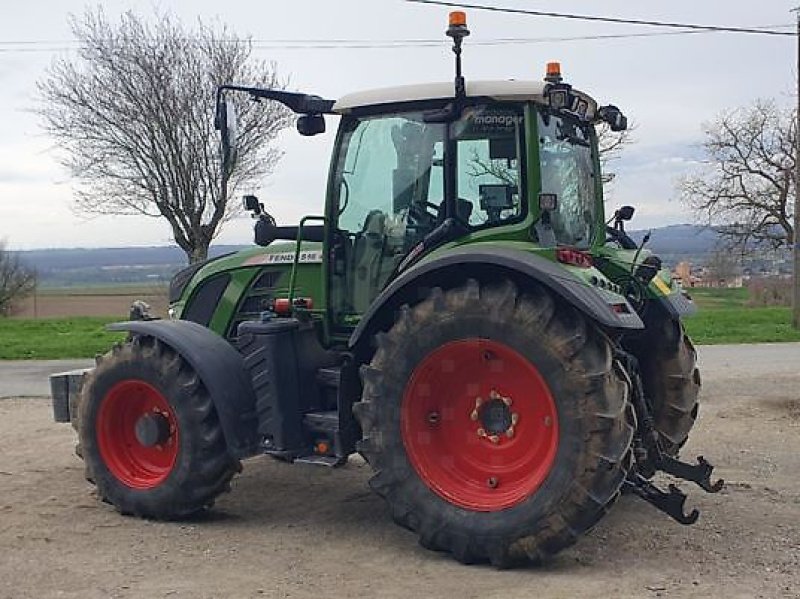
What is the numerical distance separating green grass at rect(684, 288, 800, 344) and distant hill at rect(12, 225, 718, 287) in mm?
1353

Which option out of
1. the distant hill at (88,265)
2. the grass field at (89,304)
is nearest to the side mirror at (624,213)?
the grass field at (89,304)

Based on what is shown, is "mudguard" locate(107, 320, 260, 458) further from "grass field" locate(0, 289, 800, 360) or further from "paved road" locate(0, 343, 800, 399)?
"grass field" locate(0, 289, 800, 360)

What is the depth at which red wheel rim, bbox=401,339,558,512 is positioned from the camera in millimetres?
5527

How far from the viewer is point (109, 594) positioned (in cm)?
504

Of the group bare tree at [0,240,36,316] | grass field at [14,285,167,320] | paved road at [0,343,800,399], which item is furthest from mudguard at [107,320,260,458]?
bare tree at [0,240,36,316]

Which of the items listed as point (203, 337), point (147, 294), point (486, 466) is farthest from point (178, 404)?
point (147, 294)

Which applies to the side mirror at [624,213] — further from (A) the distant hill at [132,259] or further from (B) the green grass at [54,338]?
(B) the green grass at [54,338]

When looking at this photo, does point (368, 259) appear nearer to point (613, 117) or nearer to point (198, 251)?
point (613, 117)

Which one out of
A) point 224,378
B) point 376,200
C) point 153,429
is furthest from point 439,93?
point 153,429

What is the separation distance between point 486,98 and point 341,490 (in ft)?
9.62

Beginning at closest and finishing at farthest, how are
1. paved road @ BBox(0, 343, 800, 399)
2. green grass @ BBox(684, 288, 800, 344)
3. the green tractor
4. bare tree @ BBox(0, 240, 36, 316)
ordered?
the green tractor < paved road @ BBox(0, 343, 800, 399) < green grass @ BBox(684, 288, 800, 344) < bare tree @ BBox(0, 240, 36, 316)

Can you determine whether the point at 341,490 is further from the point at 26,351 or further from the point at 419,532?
the point at 26,351

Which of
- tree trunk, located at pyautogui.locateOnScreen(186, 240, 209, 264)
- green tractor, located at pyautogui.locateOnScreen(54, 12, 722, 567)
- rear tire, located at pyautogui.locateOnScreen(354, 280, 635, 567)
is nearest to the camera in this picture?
rear tire, located at pyautogui.locateOnScreen(354, 280, 635, 567)

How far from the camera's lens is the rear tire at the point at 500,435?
525 cm
